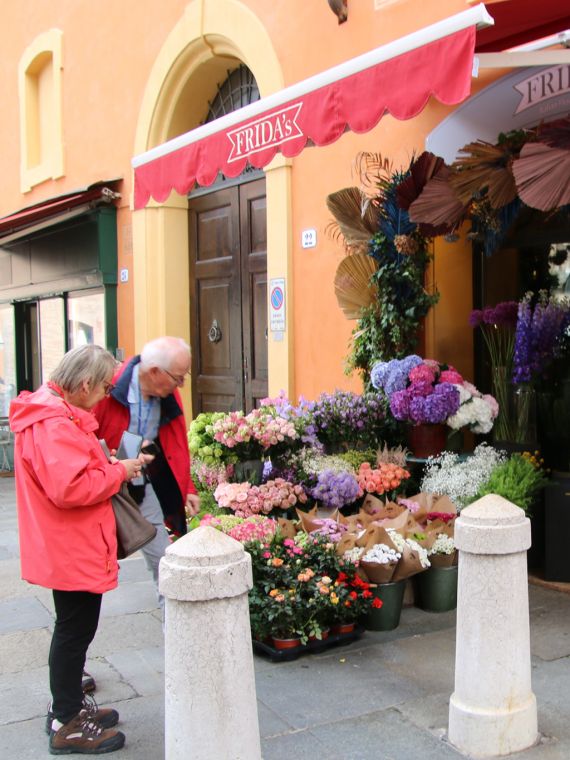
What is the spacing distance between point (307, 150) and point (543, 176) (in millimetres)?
3174

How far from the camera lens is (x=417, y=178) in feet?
19.2

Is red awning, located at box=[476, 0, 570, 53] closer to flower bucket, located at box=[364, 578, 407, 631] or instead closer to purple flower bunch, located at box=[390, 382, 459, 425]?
purple flower bunch, located at box=[390, 382, 459, 425]

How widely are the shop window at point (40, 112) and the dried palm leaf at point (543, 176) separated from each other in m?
8.49

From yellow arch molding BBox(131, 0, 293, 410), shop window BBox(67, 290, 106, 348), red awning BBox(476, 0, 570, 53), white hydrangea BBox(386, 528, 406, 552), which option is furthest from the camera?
shop window BBox(67, 290, 106, 348)

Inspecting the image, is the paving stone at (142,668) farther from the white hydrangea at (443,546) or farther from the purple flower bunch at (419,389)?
the purple flower bunch at (419,389)

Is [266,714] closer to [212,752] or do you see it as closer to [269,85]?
[212,752]

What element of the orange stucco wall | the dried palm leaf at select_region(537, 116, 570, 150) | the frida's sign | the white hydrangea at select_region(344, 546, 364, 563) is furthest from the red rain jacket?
the orange stucco wall

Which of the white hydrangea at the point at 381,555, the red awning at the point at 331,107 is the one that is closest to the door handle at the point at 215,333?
the red awning at the point at 331,107

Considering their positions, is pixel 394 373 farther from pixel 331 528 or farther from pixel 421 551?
pixel 421 551

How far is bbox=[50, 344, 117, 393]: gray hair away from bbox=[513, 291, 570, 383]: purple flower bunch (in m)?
3.06

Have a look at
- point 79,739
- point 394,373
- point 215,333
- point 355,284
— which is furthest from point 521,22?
point 215,333

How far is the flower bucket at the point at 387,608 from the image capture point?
14.9 feet

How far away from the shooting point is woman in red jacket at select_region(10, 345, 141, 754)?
3121mm

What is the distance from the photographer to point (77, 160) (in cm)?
1146
